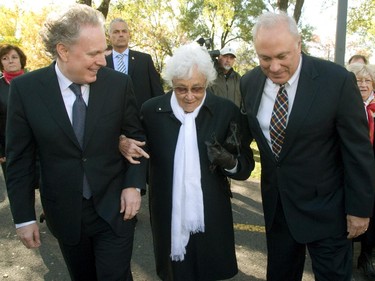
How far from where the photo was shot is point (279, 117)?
91.9 inches

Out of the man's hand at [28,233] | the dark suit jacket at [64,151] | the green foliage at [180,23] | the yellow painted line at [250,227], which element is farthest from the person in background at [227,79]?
the green foliage at [180,23]

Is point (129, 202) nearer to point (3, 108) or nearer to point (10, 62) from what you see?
point (3, 108)

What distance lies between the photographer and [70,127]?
212 centimetres

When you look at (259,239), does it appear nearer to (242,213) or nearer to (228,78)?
(242,213)

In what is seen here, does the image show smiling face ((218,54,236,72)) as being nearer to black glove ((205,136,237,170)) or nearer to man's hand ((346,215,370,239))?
black glove ((205,136,237,170))

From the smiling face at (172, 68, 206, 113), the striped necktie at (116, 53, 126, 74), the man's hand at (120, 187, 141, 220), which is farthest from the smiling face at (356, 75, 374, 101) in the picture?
the striped necktie at (116, 53, 126, 74)

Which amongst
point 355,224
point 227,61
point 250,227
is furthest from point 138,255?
point 227,61

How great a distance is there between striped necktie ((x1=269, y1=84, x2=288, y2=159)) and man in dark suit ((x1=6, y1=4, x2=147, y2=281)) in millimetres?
828

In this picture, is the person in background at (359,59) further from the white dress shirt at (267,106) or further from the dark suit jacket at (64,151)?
the dark suit jacket at (64,151)

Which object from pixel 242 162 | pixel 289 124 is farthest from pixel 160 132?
pixel 289 124

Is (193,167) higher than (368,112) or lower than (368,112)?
lower

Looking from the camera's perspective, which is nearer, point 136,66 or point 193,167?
point 193,167

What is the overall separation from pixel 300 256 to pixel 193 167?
1024 mm

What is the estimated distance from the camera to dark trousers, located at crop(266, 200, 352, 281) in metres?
2.40
